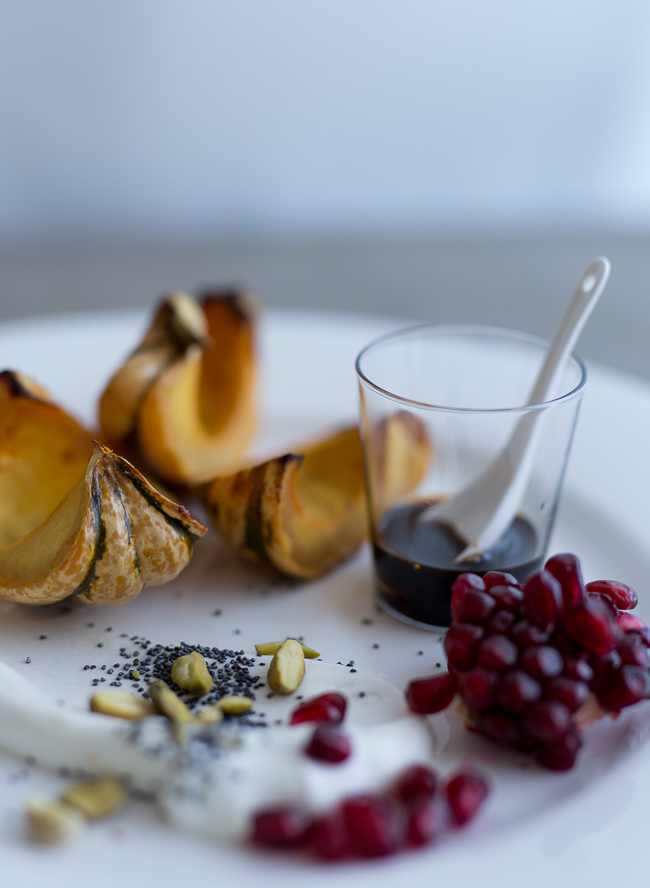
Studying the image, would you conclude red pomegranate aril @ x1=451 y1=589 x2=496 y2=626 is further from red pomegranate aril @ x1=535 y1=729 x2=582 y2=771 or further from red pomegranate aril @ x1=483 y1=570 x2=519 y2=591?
red pomegranate aril @ x1=535 y1=729 x2=582 y2=771

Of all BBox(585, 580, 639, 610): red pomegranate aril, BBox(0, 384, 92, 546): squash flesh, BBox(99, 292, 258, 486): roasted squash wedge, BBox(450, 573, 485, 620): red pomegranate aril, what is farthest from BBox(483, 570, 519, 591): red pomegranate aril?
BBox(0, 384, 92, 546): squash flesh

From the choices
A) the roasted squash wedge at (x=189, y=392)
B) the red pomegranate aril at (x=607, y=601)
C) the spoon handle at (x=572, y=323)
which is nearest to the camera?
the red pomegranate aril at (x=607, y=601)

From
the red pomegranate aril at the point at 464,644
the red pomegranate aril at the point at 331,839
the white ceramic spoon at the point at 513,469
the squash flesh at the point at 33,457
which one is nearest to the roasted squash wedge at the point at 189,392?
the squash flesh at the point at 33,457

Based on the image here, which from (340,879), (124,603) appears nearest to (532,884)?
(340,879)

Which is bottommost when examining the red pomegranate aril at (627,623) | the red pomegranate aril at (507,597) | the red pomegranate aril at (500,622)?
the red pomegranate aril at (627,623)

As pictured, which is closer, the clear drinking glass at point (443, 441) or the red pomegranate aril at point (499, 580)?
the red pomegranate aril at point (499, 580)

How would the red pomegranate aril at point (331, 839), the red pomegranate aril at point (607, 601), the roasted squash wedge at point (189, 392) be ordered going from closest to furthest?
the red pomegranate aril at point (331, 839)
the red pomegranate aril at point (607, 601)
the roasted squash wedge at point (189, 392)

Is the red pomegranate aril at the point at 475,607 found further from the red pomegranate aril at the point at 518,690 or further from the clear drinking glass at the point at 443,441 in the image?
the clear drinking glass at the point at 443,441

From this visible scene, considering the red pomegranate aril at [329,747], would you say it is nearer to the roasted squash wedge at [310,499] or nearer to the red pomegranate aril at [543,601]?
the red pomegranate aril at [543,601]

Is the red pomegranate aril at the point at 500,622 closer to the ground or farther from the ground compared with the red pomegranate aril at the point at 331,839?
farther from the ground
